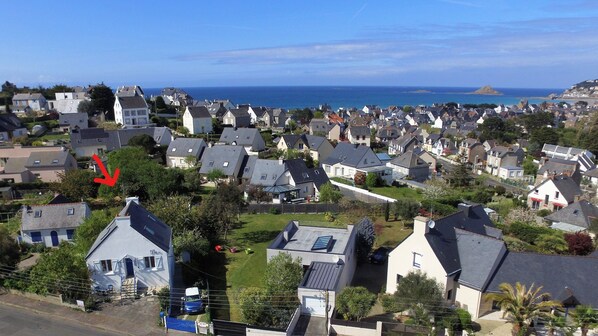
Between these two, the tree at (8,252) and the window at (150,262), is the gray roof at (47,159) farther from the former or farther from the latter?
the window at (150,262)

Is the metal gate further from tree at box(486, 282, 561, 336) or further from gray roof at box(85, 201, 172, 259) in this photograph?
tree at box(486, 282, 561, 336)

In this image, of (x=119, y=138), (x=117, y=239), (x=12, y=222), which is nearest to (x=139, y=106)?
(x=119, y=138)

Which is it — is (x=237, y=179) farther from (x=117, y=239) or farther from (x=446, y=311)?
(x=446, y=311)

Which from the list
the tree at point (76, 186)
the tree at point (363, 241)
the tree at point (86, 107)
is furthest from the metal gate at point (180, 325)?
the tree at point (86, 107)

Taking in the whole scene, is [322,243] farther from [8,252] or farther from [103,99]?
[103,99]

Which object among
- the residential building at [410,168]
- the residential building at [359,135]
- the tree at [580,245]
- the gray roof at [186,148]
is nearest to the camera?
the tree at [580,245]

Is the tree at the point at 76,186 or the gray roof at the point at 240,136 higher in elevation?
the gray roof at the point at 240,136
